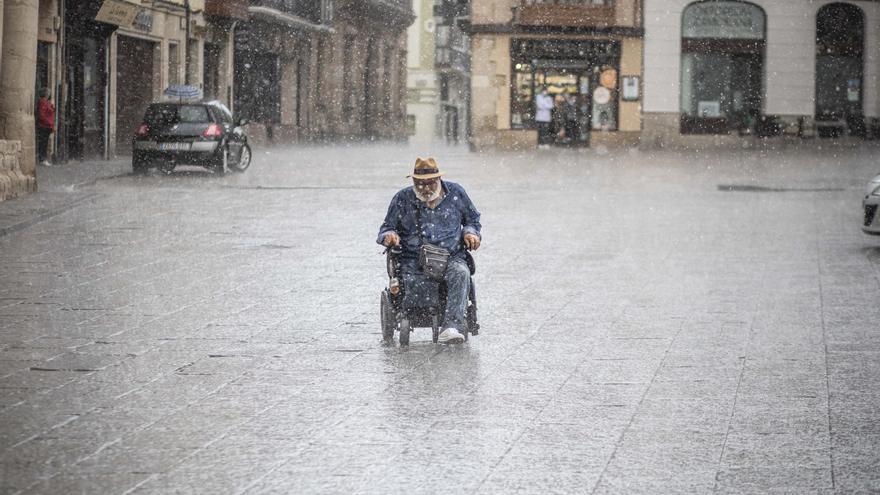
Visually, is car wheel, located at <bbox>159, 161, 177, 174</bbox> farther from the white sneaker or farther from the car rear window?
the white sneaker

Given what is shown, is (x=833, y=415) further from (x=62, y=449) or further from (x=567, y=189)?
(x=567, y=189)

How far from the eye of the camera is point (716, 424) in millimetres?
6812

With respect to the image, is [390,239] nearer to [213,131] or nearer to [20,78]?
[20,78]

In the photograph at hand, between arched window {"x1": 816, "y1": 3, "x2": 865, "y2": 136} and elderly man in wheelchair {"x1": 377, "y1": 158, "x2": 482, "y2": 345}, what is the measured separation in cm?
4203

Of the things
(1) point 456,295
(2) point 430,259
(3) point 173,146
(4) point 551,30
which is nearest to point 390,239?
(2) point 430,259

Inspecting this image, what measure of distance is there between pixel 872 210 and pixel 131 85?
94.4ft

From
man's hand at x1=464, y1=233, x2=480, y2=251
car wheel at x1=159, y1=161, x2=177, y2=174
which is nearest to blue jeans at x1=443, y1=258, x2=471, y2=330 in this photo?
man's hand at x1=464, y1=233, x2=480, y2=251

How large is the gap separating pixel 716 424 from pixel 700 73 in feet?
144

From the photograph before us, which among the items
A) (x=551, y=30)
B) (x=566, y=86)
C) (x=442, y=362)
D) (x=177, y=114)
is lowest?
(x=442, y=362)

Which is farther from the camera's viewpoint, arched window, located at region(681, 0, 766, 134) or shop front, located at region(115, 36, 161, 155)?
arched window, located at region(681, 0, 766, 134)

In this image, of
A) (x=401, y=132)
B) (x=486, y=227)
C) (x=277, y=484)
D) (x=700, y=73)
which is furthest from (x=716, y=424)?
(x=401, y=132)

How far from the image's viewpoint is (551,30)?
1976 inches

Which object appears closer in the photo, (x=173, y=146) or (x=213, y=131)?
(x=173, y=146)

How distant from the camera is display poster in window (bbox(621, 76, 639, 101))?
49.8 m
